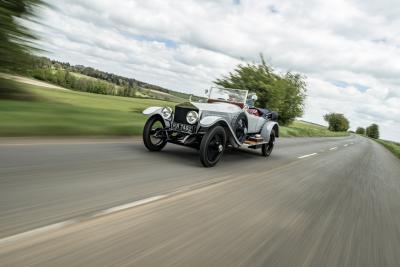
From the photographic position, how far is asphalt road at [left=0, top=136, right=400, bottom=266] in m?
2.52

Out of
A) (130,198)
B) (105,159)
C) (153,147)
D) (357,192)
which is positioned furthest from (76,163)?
(357,192)

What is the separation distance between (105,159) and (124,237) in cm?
325

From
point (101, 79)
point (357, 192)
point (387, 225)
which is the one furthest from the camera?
point (101, 79)

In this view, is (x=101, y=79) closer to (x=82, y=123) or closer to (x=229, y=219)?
(x=82, y=123)

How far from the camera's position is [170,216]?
342 cm

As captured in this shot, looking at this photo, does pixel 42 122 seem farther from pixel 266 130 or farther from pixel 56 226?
pixel 56 226

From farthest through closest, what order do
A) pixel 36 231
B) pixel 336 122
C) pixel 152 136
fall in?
1. pixel 336 122
2. pixel 152 136
3. pixel 36 231

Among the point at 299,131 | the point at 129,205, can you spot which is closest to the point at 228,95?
the point at 129,205

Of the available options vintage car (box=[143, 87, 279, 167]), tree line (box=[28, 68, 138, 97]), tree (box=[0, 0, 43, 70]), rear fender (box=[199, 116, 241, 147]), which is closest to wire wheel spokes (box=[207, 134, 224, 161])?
vintage car (box=[143, 87, 279, 167])

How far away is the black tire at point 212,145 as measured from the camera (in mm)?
6176

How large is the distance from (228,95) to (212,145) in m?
2.72

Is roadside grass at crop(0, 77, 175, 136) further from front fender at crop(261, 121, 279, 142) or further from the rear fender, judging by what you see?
front fender at crop(261, 121, 279, 142)

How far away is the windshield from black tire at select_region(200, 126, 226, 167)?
7.66 ft

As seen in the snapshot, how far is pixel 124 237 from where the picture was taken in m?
2.74
